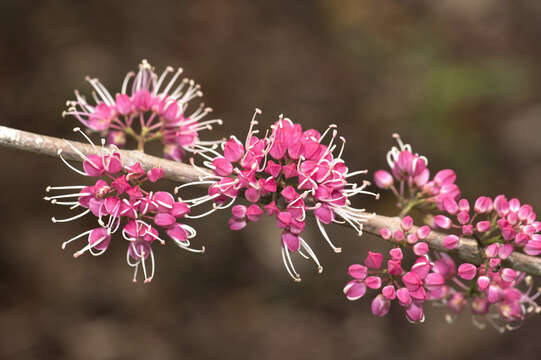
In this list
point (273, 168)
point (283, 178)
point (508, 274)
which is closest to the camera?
point (273, 168)

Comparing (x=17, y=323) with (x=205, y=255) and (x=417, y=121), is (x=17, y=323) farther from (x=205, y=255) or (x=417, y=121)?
(x=417, y=121)

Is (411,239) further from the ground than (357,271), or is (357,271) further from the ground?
(411,239)

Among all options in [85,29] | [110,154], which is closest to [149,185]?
[85,29]

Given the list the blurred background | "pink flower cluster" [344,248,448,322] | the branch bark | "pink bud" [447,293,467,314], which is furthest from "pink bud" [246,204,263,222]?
the blurred background

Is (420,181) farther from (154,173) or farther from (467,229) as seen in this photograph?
(154,173)

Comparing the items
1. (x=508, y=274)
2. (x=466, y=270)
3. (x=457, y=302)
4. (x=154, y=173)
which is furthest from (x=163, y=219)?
(x=457, y=302)

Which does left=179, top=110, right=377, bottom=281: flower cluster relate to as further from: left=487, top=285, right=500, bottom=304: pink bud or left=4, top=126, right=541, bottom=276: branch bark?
left=487, top=285, right=500, bottom=304: pink bud

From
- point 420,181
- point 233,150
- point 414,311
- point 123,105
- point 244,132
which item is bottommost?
point 414,311

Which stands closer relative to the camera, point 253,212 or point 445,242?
point 253,212
